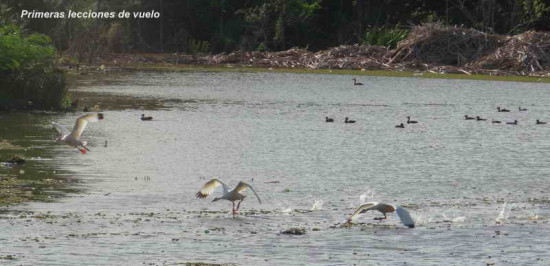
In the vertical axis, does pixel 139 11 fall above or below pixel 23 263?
above

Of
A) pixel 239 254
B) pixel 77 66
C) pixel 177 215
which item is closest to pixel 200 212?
pixel 177 215

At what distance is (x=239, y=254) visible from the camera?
15820mm

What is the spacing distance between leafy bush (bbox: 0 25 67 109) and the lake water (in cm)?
210

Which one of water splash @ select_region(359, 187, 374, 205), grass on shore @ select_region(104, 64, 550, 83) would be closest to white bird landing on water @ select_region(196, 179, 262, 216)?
water splash @ select_region(359, 187, 374, 205)

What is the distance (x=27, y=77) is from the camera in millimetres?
36719

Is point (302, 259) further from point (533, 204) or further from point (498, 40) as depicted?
point (498, 40)

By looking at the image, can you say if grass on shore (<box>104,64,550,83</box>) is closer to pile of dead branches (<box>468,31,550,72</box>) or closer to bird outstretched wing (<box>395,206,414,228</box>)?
pile of dead branches (<box>468,31,550,72</box>)

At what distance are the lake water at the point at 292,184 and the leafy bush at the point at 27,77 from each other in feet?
6.88

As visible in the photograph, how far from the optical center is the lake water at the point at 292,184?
638 inches

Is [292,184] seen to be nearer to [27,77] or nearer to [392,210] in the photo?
[392,210]

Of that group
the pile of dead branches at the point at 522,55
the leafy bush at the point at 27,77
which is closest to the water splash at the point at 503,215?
the leafy bush at the point at 27,77

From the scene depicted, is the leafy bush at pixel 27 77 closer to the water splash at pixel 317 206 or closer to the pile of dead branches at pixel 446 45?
the water splash at pixel 317 206

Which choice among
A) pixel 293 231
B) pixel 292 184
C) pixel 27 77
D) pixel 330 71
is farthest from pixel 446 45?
pixel 293 231

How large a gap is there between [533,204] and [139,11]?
2343 inches
